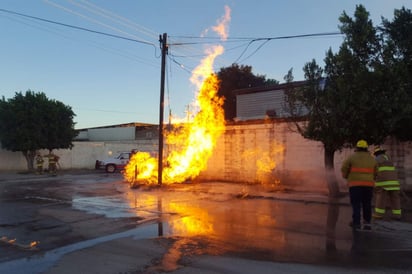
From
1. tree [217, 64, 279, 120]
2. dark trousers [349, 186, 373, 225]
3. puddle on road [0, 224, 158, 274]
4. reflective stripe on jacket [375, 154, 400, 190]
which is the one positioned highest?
tree [217, 64, 279, 120]

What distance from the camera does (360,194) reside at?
353 inches

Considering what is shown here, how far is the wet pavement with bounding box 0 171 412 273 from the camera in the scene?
616 cm

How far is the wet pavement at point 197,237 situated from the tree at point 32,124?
1663 cm

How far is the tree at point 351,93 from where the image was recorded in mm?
11492

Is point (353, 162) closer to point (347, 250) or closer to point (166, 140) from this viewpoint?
Result: point (347, 250)

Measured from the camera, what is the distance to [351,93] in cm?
1181

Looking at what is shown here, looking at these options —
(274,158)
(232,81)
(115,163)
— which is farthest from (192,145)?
→ (232,81)

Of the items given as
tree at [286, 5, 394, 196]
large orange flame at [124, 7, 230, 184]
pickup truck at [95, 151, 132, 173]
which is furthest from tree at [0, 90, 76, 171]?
tree at [286, 5, 394, 196]

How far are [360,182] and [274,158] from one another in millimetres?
9396

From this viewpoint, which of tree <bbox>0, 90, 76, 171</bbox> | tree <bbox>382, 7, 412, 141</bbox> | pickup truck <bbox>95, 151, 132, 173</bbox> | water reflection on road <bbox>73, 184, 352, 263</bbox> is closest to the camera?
water reflection on road <bbox>73, 184, 352, 263</bbox>

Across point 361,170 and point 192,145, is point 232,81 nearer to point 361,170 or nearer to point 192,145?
point 192,145

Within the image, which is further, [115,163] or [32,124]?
[115,163]

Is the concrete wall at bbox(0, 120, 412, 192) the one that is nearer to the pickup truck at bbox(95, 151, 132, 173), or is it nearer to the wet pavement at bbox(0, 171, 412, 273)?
the wet pavement at bbox(0, 171, 412, 273)

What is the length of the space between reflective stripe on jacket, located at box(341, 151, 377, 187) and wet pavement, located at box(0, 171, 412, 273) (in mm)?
1015
